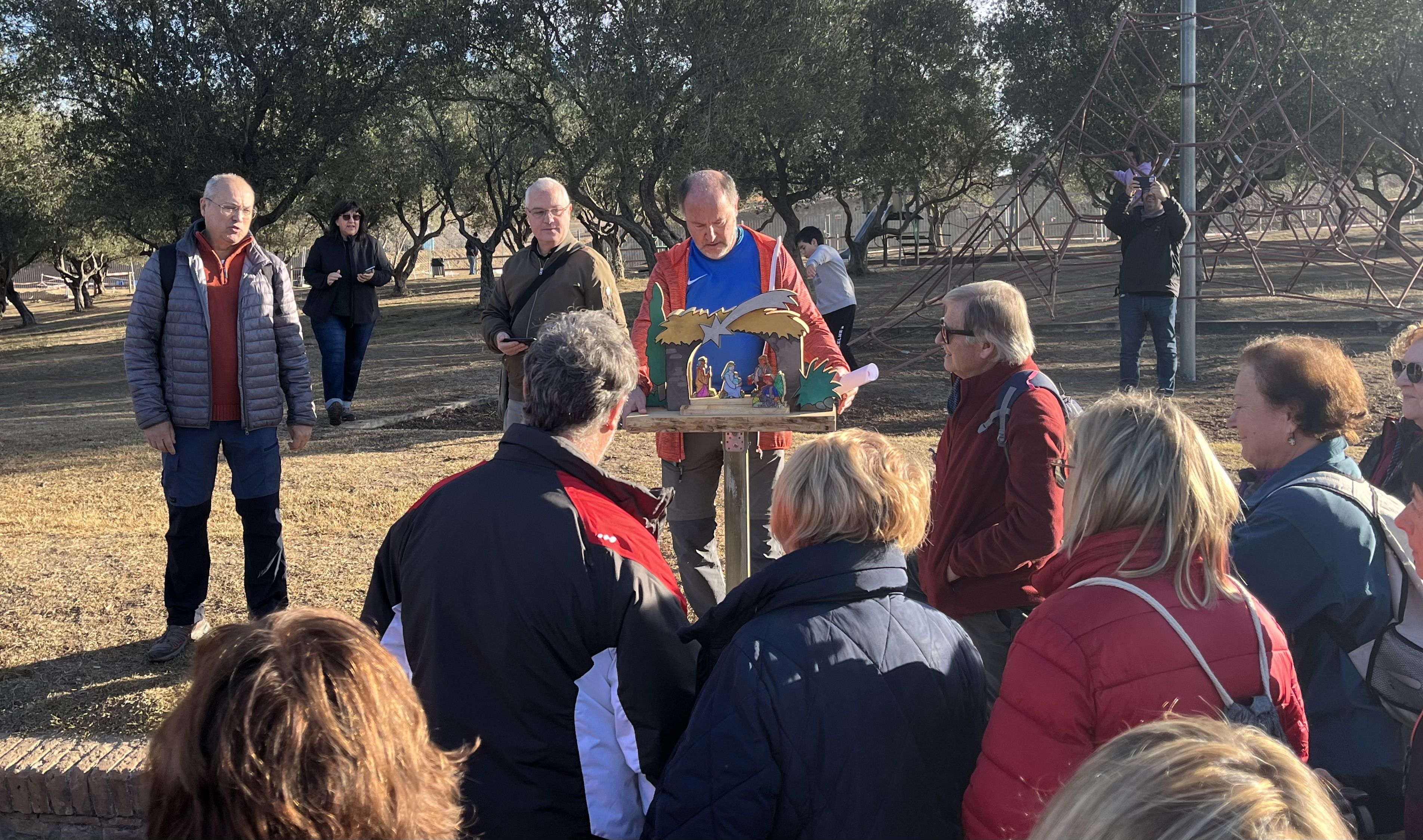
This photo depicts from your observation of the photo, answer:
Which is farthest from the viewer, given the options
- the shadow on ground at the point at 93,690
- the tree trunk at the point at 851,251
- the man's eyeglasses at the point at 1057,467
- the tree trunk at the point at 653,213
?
the tree trunk at the point at 851,251

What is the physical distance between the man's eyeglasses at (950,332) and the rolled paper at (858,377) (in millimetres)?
342

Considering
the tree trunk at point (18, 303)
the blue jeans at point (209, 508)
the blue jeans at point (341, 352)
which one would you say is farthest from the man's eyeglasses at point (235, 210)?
the tree trunk at point (18, 303)

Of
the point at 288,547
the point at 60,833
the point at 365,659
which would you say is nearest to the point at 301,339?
the point at 288,547

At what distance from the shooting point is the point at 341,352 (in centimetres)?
898

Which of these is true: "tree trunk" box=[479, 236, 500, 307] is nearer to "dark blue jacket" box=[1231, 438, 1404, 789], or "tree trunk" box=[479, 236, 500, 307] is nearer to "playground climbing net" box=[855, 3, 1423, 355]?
"playground climbing net" box=[855, 3, 1423, 355]

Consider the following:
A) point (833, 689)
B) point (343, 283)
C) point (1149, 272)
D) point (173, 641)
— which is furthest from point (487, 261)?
point (833, 689)

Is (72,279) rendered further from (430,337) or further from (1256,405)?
(1256,405)

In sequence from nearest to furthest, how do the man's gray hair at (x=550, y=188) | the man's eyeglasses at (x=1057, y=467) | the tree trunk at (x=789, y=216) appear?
the man's eyeglasses at (x=1057, y=467) → the man's gray hair at (x=550, y=188) → the tree trunk at (x=789, y=216)

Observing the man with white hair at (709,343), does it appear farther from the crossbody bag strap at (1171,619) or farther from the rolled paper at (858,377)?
the crossbody bag strap at (1171,619)

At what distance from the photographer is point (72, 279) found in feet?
117

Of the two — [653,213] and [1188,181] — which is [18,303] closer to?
[653,213]

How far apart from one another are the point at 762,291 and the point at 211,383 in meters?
2.19

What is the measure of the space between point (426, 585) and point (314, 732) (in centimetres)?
90

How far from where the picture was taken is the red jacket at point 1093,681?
180 centimetres
